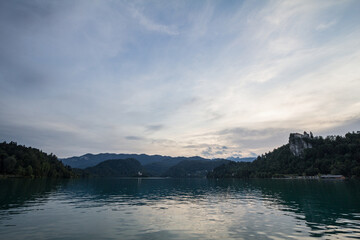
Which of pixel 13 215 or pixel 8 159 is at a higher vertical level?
pixel 8 159

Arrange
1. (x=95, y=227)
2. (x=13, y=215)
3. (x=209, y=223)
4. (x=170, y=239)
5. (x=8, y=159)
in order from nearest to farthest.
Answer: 1. (x=170, y=239)
2. (x=95, y=227)
3. (x=209, y=223)
4. (x=13, y=215)
5. (x=8, y=159)

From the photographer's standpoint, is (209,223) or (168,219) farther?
(168,219)

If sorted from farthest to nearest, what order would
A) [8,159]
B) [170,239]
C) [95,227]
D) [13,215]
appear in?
[8,159] → [13,215] → [95,227] → [170,239]

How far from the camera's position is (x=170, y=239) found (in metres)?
24.7

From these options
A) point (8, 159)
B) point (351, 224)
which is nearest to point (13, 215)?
point (351, 224)

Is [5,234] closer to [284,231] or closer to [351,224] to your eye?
[284,231]

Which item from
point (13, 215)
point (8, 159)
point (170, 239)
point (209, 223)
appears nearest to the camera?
point (170, 239)

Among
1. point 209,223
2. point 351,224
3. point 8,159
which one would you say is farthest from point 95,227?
point 8,159

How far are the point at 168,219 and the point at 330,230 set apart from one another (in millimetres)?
23545

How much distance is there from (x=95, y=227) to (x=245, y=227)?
2131 cm

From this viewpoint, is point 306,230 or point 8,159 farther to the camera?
point 8,159

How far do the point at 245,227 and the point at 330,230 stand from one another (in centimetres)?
1106

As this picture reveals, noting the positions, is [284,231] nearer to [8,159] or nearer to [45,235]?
[45,235]

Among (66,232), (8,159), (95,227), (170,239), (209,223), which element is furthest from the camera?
(8,159)
